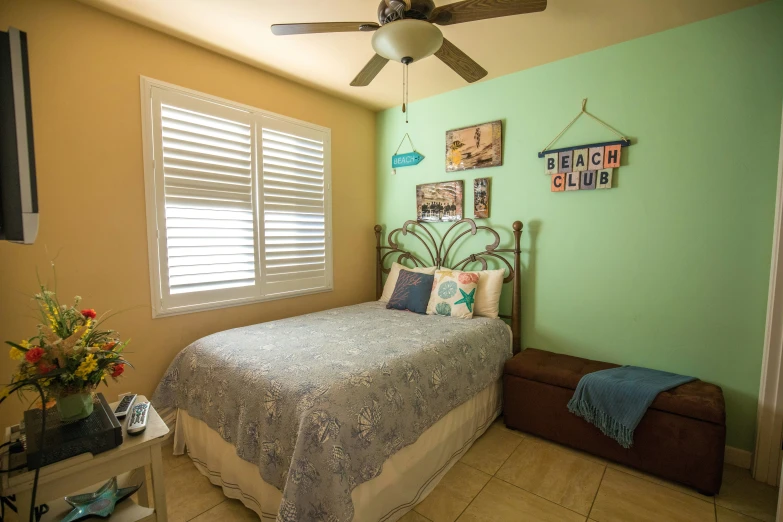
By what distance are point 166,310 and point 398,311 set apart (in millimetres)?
1641

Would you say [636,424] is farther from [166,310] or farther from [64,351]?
[166,310]

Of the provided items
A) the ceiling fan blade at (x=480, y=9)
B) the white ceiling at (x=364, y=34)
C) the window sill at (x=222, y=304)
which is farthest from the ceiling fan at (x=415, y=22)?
the window sill at (x=222, y=304)

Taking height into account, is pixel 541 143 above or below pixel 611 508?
above

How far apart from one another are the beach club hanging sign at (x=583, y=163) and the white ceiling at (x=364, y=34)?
0.49 meters

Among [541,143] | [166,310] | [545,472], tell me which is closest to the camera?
[545,472]

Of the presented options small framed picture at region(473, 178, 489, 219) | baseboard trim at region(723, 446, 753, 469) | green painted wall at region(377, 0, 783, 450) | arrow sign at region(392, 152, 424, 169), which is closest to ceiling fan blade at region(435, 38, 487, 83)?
green painted wall at region(377, 0, 783, 450)

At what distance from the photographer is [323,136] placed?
317cm

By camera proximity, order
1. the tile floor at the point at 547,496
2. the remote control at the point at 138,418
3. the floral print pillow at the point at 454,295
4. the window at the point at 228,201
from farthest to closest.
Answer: the floral print pillow at the point at 454,295 → the window at the point at 228,201 → the tile floor at the point at 547,496 → the remote control at the point at 138,418

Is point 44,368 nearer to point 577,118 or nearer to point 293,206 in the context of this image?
point 293,206

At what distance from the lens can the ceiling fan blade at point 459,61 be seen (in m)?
1.77

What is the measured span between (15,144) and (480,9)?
1739mm

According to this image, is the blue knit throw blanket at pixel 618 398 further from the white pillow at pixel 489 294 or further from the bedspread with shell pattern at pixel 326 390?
the white pillow at pixel 489 294

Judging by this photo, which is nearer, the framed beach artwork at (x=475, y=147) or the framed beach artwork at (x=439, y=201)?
the framed beach artwork at (x=475, y=147)

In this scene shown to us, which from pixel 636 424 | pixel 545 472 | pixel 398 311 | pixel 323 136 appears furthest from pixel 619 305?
pixel 323 136
